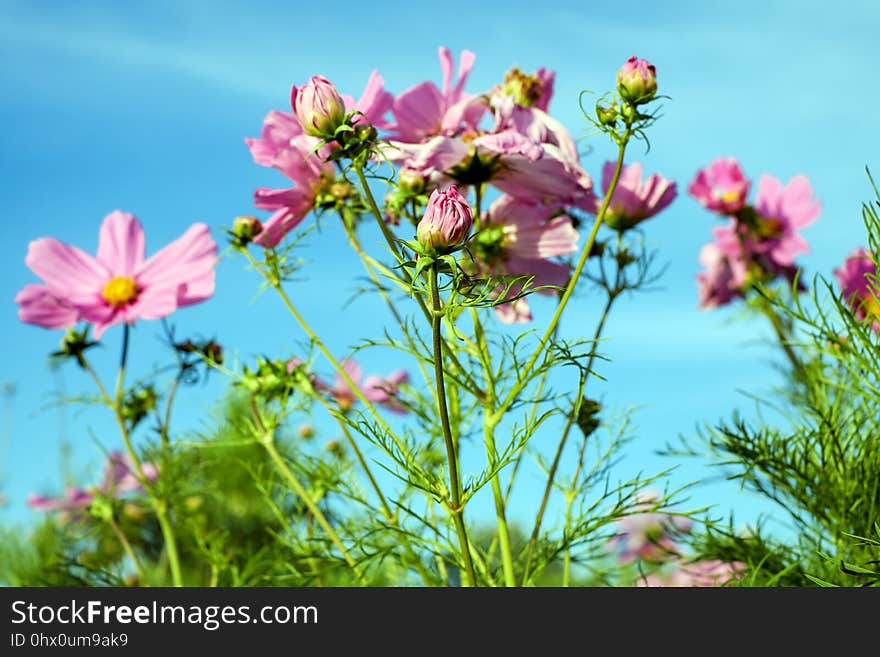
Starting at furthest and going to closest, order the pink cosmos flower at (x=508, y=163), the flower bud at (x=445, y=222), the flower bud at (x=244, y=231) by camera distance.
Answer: the flower bud at (x=244, y=231) < the pink cosmos flower at (x=508, y=163) < the flower bud at (x=445, y=222)

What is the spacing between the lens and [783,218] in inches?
63.4

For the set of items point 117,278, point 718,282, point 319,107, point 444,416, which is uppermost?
point 718,282

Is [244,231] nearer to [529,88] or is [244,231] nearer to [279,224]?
[279,224]

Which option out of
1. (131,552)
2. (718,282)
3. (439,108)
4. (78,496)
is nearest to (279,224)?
(439,108)

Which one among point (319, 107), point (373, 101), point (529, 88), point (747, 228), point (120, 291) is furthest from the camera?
point (747, 228)

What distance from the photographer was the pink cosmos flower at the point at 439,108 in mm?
764

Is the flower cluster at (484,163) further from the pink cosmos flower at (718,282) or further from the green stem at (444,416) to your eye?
the pink cosmos flower at (718,282)

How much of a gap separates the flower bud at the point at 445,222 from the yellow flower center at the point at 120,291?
527 millimetres

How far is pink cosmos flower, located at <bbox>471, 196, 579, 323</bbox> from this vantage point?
2.52 feet

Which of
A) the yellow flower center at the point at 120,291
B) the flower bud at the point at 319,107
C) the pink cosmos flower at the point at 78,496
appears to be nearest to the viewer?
the flower bud at the point at 319,107

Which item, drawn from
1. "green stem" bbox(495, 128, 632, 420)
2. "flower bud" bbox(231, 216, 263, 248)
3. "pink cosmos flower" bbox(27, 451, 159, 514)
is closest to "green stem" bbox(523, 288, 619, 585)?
"green stem" bbox(495, 128, 632, 420)

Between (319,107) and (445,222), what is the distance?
6.1 inches

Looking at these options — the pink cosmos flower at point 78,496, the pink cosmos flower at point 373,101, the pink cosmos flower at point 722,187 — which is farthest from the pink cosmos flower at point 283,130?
the pink cosmos flower at point 722,187
